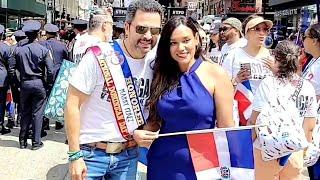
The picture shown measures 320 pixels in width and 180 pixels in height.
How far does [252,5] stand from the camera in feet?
207

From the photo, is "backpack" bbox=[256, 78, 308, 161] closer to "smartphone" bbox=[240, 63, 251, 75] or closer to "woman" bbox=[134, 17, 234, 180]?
"woman" bbox=[134, 17, 234, 180]

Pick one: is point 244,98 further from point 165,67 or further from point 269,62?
point 165,67

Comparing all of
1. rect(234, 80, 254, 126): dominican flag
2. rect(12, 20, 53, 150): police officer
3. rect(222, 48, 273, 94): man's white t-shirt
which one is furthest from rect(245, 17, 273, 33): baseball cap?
rect(12, 20, 53, 150): police officer

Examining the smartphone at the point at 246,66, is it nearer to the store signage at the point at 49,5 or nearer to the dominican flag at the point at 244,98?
the dominican flag at the point at 244,98

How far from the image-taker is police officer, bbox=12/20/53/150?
7.47m

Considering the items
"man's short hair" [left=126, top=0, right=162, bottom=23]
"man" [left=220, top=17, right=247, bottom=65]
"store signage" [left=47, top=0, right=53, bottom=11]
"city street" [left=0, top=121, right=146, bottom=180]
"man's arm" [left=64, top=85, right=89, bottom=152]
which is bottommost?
"city street" [left=0, top=121, right=146, bottom=180]

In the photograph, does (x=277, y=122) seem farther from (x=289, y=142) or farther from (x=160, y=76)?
(x=160, y=76)

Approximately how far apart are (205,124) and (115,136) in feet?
1.78

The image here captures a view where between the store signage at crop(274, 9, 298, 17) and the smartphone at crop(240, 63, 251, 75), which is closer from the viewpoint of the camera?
the smartphone at crop(240, 63, 251, 75)

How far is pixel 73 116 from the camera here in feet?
9.08

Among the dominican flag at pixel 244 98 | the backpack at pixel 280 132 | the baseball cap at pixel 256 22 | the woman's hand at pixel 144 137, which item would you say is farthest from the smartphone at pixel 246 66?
the woman's hand at pixel 144 137

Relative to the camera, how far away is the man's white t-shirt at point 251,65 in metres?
4.71

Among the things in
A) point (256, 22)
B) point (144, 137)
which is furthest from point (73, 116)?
point (256, 22)

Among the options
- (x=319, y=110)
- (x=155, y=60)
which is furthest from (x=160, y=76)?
(x=319, y=110)
